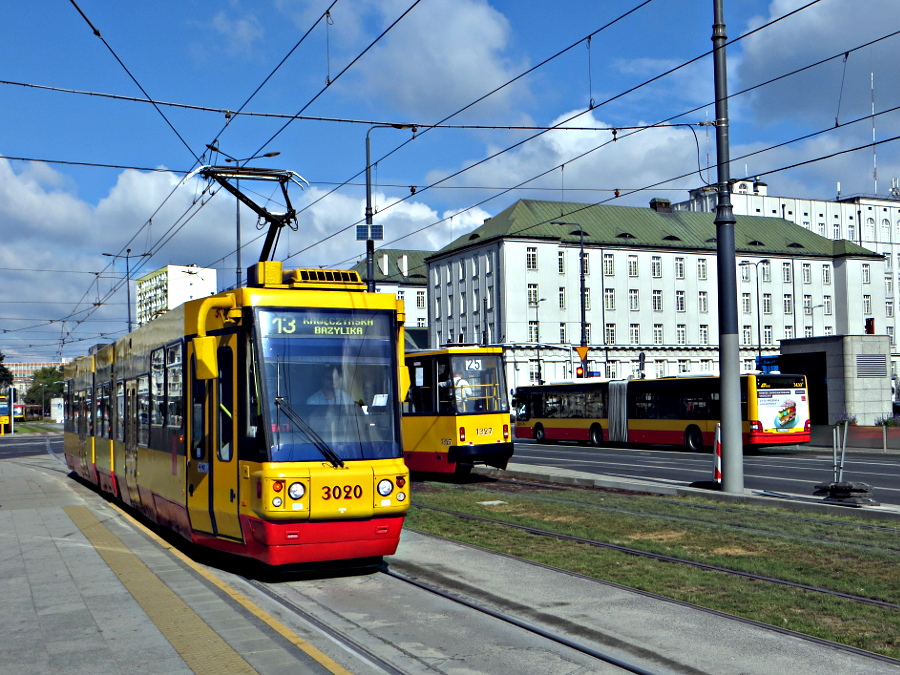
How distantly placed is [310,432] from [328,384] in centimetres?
55

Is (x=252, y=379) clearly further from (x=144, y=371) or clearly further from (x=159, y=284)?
(x=159, y=284)

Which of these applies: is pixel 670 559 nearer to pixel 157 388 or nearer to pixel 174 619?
pixel 174 619

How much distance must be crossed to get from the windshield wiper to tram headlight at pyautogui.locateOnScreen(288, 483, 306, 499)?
406 millimetres

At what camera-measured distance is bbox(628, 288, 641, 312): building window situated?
88.8 metres

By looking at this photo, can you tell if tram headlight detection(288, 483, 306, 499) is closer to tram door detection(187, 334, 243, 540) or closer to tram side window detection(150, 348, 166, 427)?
tram door detection(187, 334, 243, 540)

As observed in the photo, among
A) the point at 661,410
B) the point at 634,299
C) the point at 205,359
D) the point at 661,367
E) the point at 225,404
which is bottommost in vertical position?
the point at 661,410

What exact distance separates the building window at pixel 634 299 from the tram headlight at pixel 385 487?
8031cm

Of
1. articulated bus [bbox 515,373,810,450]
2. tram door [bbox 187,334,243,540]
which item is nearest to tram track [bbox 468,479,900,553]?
tram door [bbox 187,334,243,540]

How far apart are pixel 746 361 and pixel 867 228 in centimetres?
3749

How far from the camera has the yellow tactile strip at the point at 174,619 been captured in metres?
6.98

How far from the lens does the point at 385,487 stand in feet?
32.9

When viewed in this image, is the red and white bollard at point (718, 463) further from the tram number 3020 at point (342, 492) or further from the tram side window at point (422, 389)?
the tram number 3020 at point (342, 492)

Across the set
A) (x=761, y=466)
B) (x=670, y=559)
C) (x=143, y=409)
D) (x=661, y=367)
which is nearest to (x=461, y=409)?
(x=143, y=409)

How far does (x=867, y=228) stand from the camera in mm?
118250
